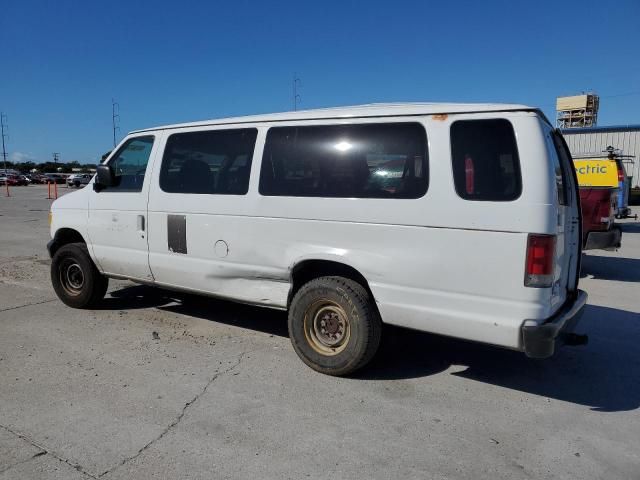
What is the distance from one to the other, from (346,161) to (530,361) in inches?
95.9

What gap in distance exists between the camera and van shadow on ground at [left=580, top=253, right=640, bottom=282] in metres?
8.23

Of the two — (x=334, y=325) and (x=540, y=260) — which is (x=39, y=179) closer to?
(x=334, y=325)

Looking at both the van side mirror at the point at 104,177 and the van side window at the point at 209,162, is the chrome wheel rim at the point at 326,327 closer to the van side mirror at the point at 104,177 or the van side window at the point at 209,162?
the van side window at the point at 209,162

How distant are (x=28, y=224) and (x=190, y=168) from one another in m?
12.4

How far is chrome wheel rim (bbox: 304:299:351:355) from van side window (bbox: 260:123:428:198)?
3.00 ft

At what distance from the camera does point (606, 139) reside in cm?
2609

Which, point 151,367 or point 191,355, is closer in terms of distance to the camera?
point 151,367

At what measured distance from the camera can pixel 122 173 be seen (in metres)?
5.44

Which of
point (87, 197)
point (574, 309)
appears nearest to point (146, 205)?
point (87, 197)

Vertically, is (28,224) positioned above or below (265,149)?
below

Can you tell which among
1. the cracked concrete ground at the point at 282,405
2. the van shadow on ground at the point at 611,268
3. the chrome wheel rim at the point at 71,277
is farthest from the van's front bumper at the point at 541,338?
the van shadow on ground at the point at 611,268

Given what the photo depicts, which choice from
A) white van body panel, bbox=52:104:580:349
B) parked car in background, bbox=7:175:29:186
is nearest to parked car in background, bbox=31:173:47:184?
parked car in background, bbox=7:175:29:186

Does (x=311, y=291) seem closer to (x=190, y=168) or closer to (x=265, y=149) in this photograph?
(x=265, y=149)

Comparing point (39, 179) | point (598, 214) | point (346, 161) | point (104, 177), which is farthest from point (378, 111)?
point (39, 179)
